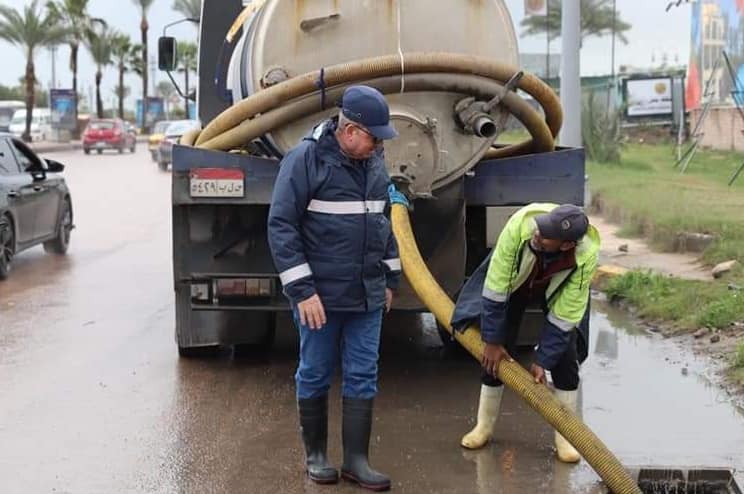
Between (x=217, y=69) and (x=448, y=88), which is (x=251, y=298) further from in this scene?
(x=217, y=69)

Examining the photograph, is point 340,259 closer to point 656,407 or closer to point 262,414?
point 262,414

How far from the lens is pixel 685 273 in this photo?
10.9 m

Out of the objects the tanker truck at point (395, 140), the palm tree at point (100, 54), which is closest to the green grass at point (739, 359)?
the tanker truck at point (395, 140)

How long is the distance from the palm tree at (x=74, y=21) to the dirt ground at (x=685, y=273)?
54.6 metres

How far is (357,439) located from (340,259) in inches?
35.3

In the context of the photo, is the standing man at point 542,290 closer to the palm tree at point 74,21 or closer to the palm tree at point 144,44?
the palm tree at point 74,21

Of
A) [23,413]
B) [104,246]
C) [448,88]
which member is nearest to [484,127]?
[448,88]

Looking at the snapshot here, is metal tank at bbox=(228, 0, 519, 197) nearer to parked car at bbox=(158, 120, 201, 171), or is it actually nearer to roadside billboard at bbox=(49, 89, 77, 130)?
parked car at bbox=(158, 120, 201, 171)

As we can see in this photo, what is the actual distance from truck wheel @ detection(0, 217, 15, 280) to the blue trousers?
7622 mm

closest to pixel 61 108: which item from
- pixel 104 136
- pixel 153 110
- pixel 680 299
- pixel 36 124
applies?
pixel 36 124

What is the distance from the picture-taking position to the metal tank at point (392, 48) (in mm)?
6547

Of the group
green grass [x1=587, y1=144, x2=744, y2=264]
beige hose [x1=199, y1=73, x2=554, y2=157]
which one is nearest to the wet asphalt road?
beige hose [x1=199, y1=73, x2=554, y2=157]

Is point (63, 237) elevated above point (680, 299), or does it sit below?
above

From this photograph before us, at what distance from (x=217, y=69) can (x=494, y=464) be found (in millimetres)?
4911
